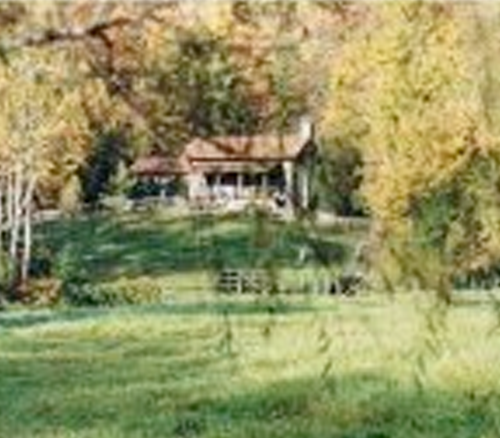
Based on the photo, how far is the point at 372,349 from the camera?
2725 centimetres

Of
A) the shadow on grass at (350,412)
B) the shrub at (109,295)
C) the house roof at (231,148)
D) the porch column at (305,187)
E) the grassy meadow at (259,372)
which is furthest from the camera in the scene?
the shrub at (109,295)

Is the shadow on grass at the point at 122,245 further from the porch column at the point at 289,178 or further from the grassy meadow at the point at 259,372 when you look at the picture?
the porch column at the point at 289,178

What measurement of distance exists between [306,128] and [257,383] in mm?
19954

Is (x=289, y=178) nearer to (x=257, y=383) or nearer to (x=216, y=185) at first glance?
(x=216, y=185)

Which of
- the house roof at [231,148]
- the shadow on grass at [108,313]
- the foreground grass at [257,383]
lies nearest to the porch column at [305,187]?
the house roof at [231,148]

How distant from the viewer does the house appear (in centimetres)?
345

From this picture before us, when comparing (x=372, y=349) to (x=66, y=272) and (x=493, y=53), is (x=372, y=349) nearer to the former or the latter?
(x=493, y=53)

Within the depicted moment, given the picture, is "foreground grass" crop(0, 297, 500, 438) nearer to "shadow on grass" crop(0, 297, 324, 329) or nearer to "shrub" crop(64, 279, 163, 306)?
"shadow on grass" crop(0, 297, 324, 329)

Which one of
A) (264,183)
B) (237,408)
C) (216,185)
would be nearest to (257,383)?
(237,408)

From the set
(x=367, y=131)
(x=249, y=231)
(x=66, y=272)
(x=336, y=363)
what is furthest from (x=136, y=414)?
(x=66, y=272)

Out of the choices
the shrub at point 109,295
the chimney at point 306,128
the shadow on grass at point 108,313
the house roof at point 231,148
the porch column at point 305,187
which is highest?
the chimney at point 306,128

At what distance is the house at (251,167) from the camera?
3.45 m

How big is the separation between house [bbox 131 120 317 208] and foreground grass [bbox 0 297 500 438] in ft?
22.8

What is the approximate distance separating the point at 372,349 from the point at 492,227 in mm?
21586
